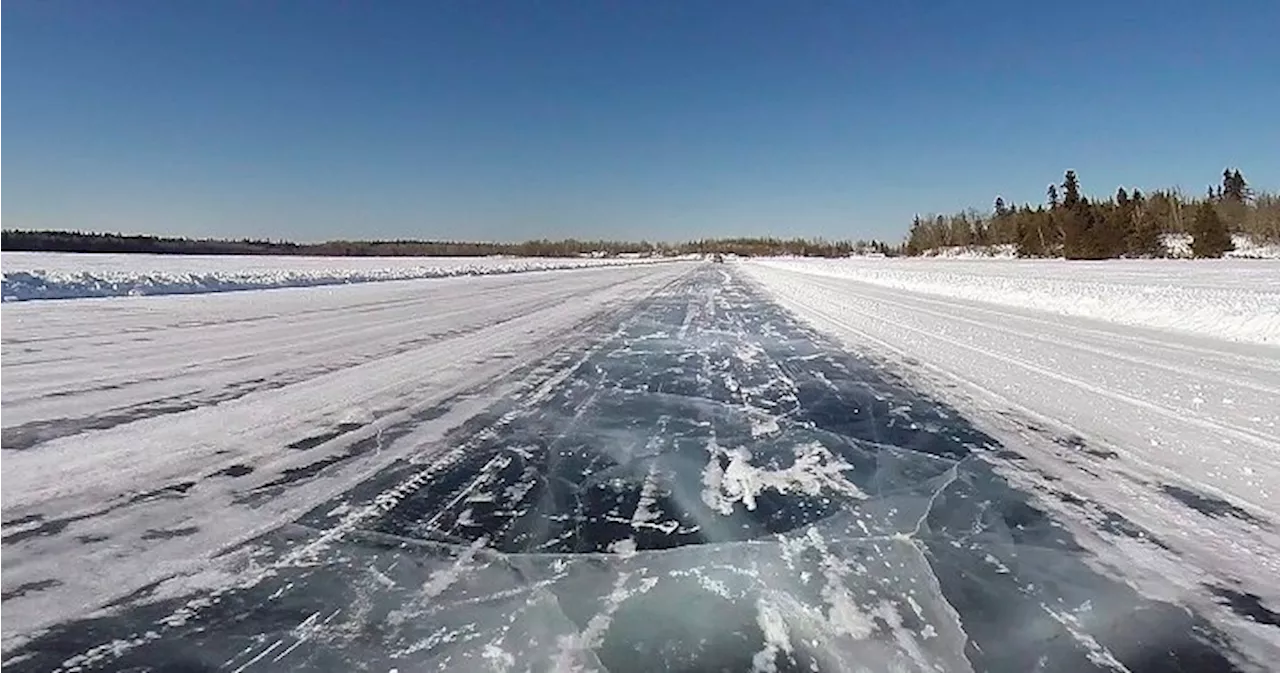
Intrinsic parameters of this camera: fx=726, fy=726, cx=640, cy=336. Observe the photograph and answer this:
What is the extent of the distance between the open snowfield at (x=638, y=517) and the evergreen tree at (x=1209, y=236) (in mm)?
72103

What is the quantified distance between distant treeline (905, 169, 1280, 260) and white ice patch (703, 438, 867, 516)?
78.8m

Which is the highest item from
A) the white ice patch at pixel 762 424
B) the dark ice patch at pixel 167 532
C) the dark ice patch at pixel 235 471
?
the dark ice patch at pixel 167 532

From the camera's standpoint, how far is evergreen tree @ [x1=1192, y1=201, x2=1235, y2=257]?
213 ft

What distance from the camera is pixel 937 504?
12.5 ft

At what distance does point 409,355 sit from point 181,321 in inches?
273

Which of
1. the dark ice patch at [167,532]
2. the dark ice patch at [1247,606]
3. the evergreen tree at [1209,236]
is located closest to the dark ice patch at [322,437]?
the dark ice patch at [167,532]

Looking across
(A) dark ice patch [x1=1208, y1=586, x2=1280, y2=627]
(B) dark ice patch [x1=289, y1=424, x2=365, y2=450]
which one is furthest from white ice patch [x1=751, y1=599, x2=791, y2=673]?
(B) dark ice patch [x1=289, y1=424, x2=365, y2=450]

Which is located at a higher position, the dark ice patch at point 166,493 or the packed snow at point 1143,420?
the dark ice patch at point 166,493

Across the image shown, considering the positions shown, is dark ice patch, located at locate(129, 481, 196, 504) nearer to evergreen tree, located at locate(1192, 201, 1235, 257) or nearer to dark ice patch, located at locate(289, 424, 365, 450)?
dark ice patch, located at locate(289, 424, 365, 450)

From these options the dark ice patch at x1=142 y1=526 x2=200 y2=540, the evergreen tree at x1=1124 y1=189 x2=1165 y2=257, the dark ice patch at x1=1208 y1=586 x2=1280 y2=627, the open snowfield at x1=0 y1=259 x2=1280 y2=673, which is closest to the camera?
the open snowfield at x1=0 y1=259 x2=1280 y2=673

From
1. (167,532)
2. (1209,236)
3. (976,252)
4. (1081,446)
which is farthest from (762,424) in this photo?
(976,252)

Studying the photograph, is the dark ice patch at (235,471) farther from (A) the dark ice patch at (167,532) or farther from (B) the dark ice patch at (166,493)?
(A) the dark ice patch at (167,532)

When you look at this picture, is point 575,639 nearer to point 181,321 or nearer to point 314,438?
point 314,438

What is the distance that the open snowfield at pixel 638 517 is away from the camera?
2455mm
